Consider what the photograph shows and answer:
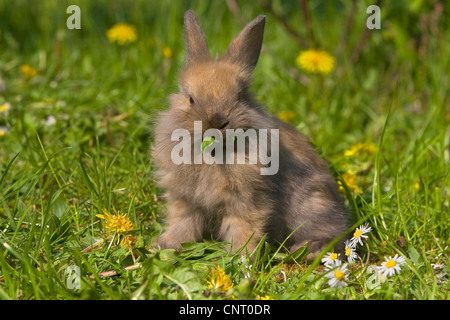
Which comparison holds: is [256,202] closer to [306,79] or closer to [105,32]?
[306,79]

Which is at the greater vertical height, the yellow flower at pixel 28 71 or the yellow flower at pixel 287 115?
the yellow flower at pixel 28 71

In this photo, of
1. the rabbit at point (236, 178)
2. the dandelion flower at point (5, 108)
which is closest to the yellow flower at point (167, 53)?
the dandelion flower at point (5, 108)

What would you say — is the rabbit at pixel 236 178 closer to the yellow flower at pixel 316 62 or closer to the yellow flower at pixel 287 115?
the yellow flower at pixel 287 115

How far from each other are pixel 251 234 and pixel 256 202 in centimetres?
16

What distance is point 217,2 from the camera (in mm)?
6594

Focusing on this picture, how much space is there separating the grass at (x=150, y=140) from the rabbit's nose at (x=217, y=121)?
62 cm

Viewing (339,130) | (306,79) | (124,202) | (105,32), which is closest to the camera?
(124,202)

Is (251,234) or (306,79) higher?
(306,79)

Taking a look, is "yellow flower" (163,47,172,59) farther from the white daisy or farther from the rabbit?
the white daisy

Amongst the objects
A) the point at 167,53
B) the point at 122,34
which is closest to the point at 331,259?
the point at 167,53

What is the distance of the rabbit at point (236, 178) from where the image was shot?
10.0 ft

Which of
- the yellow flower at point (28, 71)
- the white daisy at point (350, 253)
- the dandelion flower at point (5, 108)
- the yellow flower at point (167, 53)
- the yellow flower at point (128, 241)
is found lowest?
the white daisy at point (350, 253)
